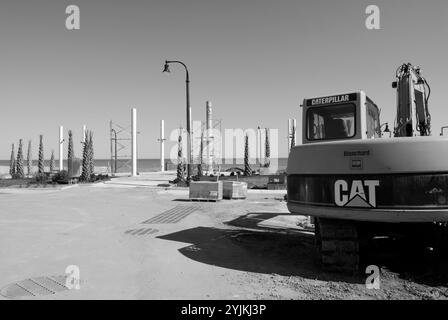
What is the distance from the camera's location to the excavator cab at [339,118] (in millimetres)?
6770

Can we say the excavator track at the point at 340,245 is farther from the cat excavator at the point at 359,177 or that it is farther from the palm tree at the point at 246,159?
the palm tree at the point at 246,159

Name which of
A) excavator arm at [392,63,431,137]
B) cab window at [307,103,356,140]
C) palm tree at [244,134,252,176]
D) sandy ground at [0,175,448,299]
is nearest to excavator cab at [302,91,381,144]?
cab window at [307,103,356,140]

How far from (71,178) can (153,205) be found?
57.1ft

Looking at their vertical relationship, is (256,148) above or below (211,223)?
above

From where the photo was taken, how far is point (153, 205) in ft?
53.5

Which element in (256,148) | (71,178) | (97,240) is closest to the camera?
(97,240)

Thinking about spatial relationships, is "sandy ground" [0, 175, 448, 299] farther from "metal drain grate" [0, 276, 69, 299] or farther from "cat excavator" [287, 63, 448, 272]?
"cat excavator" [287, 63, 448, 272]

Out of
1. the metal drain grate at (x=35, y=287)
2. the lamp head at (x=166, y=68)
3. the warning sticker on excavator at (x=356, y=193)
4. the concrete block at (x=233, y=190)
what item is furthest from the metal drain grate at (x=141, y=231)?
the lamp head at (x=166, y=68)

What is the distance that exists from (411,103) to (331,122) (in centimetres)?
176

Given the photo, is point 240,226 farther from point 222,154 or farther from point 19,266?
point 222,154

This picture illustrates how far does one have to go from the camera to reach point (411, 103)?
24.4ft

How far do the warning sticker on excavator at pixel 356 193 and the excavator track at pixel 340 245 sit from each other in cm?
52

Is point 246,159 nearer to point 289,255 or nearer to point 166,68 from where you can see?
point 166,68
